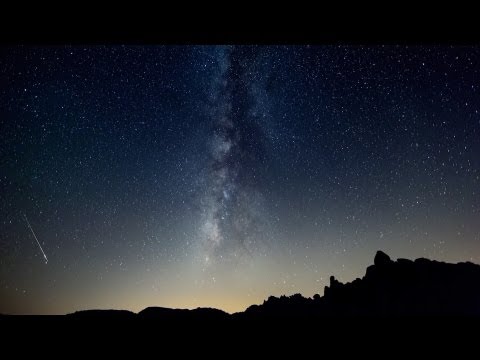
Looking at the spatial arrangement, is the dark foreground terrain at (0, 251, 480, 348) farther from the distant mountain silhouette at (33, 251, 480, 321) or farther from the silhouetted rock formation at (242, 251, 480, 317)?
the distant mountain silhouette at (33, 251, 480, 321)

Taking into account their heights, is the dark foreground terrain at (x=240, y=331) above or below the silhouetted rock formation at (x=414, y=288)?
below

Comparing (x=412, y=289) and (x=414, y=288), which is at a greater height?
(x=414, y=288)

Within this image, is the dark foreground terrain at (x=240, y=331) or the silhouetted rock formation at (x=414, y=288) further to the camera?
the silhouetted rock formation at (x=414, y=288)

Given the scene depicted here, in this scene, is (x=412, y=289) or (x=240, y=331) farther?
(x=412, y=289)

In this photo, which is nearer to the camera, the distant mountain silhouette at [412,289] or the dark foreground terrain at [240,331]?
the dark foreground terrain at [240,331]

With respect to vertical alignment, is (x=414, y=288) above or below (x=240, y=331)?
above

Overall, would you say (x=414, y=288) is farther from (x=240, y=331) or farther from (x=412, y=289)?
(x=240, y=331)

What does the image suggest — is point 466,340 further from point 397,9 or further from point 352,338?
point 397,9

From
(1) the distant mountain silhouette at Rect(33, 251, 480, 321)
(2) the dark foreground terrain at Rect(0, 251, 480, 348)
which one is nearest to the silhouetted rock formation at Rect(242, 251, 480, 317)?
(1) the distant mountain silhouette at Rect(33, 251, 480, 321)

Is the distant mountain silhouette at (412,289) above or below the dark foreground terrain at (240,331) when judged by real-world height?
above

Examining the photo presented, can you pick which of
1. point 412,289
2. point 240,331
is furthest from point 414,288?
point 240,331

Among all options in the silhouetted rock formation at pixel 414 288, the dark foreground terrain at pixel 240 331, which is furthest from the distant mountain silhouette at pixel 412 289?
the dark foreground terrain at pixel 240 331

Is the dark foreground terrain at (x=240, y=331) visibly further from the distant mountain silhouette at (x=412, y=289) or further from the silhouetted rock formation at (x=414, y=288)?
the distant mountain silhouette at (x=412, y=289)

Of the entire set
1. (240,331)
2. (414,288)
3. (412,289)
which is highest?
(414,288)
